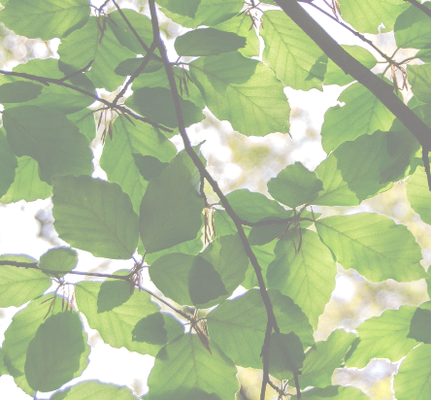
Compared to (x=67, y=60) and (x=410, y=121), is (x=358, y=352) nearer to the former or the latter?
(x=410, y=121)

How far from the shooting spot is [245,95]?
68 cm

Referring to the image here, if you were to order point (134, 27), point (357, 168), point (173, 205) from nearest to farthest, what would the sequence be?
point (173, 205) < point (357, 168) < point (134, 27)

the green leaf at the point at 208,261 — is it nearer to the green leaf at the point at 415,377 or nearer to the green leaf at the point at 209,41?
the green leaf at the point at 209,41

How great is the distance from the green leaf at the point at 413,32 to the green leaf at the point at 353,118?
10 cm

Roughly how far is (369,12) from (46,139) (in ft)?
1.96

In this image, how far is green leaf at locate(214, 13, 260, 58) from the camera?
759mm

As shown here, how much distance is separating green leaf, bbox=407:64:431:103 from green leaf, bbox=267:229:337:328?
25cm

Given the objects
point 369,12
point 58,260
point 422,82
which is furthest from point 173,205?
point 369,12

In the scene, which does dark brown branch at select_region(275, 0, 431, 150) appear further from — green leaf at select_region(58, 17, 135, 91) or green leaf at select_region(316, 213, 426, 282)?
green leaf at select_region(58, 17, 135, 91)

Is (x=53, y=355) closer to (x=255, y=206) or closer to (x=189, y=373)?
(x=189, y=373)

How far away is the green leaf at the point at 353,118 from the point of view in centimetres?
73

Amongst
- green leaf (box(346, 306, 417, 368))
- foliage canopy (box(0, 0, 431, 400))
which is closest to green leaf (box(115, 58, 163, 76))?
foliage canopy (box(0, 0, 431, 400))

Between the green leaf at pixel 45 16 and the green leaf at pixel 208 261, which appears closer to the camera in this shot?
the green leaf at pixel 208 261

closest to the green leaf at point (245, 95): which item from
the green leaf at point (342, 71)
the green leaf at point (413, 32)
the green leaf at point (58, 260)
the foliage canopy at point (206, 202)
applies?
the foliage canopy at point (206, 202)
